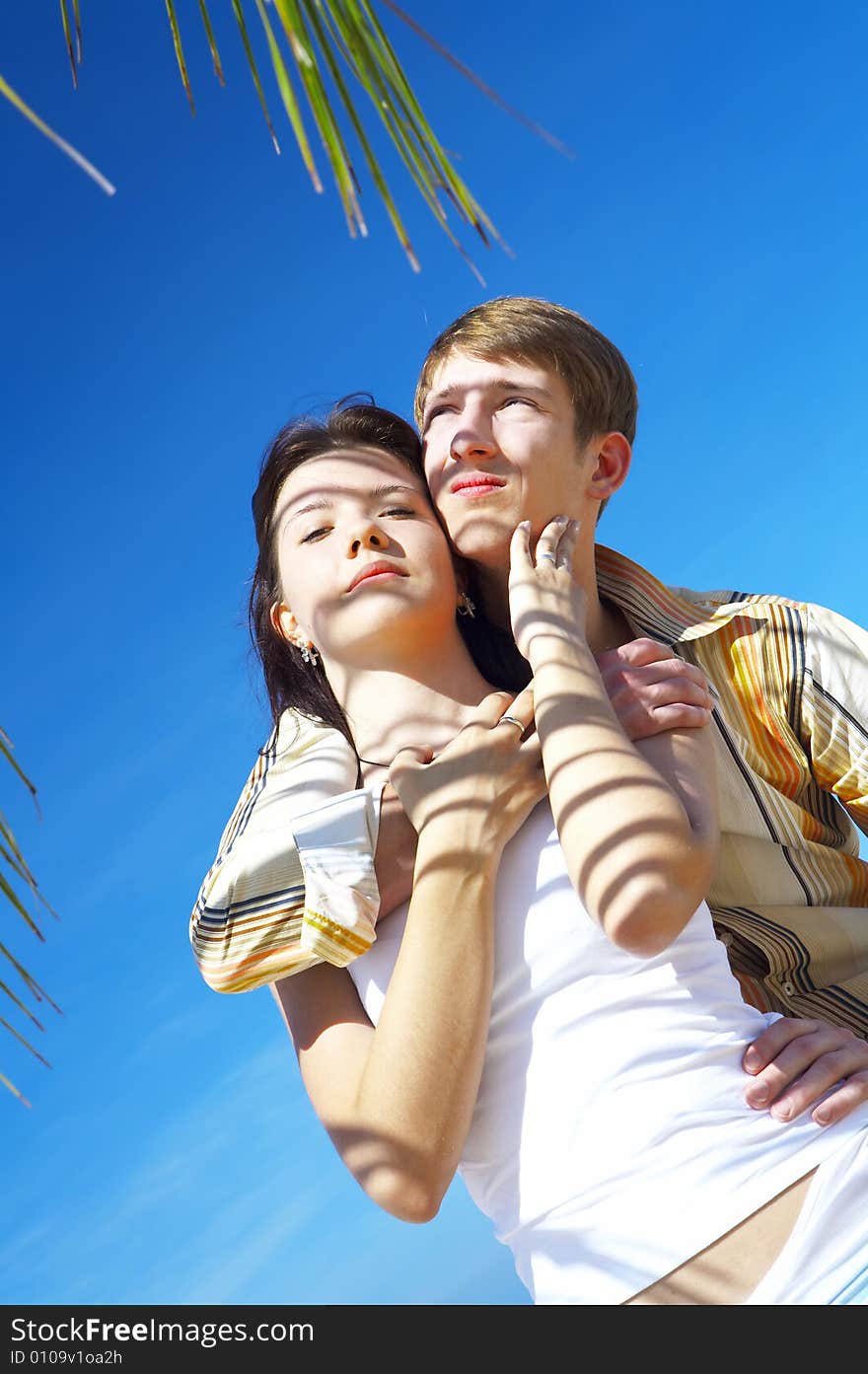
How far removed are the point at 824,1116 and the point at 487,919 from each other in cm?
66

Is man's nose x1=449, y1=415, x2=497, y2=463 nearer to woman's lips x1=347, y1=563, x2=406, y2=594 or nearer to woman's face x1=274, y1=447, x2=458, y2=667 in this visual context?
woman's face x1=274, y1=447, x2=458, y2=667

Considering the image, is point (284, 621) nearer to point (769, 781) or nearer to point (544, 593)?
point (544, 593)

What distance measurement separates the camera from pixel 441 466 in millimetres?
2734

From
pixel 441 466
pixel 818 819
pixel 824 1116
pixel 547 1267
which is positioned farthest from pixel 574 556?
pixel 547 1267

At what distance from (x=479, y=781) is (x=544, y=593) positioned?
470mm

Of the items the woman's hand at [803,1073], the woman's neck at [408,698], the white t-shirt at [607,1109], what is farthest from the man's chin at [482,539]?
the woman's hand at [803,1073]

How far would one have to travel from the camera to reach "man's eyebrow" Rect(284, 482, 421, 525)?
2.60 metres

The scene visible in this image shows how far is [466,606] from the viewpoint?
2896 mm

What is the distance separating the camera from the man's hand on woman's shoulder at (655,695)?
2.28 meters

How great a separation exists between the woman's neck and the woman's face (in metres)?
0.03

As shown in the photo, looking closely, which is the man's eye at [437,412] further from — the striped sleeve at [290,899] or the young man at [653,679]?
the striped sleeve at [290,899]

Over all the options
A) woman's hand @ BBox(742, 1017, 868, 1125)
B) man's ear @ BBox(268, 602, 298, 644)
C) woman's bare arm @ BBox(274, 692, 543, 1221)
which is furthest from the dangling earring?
woman's hand @ BBox(742, 1017, 868, 1125)

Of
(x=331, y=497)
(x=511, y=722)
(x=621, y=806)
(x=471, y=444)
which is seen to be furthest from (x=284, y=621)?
(x=621, y=806)

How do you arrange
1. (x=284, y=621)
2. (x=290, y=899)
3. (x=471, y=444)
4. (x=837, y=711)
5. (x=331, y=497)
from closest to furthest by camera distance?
(x=290, y=899)
(x=331, y=497)
(x=471, y=444)
(x=284, y=621)
(x=837, y=711)
